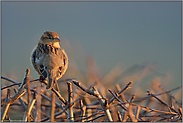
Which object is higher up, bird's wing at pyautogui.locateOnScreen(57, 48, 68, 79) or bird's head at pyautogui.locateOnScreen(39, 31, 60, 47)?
bird's head at pyautogui.locateOnScreen(39, 31, 60, 47)

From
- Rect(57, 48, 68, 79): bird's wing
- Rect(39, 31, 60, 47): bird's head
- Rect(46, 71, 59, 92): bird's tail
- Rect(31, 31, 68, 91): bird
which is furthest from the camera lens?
Rect(39, 31, 60, 47): bird's head

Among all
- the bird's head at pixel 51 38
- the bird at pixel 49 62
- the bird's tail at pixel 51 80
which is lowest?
the bird's tail at pixel 51 80

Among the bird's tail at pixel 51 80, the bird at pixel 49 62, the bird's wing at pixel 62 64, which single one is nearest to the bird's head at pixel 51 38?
the bird at pixel 49 62

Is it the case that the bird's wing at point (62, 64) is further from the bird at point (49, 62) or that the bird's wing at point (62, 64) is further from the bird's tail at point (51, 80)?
the bird's tail at point (51, 80)

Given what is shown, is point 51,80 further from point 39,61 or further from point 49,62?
point 39,61

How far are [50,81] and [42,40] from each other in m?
1.45

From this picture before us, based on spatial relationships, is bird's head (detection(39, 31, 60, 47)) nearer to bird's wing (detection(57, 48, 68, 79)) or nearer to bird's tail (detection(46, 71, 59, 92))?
bird's wing (detection(57, 48, 68, 79))

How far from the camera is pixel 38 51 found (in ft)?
11.2

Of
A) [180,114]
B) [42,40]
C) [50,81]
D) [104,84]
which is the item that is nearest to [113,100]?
[104,84]

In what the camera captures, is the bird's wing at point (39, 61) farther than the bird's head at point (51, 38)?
No

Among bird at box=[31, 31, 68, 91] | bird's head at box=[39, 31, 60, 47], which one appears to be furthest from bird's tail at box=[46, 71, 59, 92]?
bird's head at box=[39, 31, 60, 47]

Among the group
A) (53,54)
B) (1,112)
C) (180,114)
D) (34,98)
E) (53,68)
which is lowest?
(180,114)

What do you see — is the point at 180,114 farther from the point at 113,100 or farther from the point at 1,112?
the point at 1,112

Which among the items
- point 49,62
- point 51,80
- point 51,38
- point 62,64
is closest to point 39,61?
point 49,62
